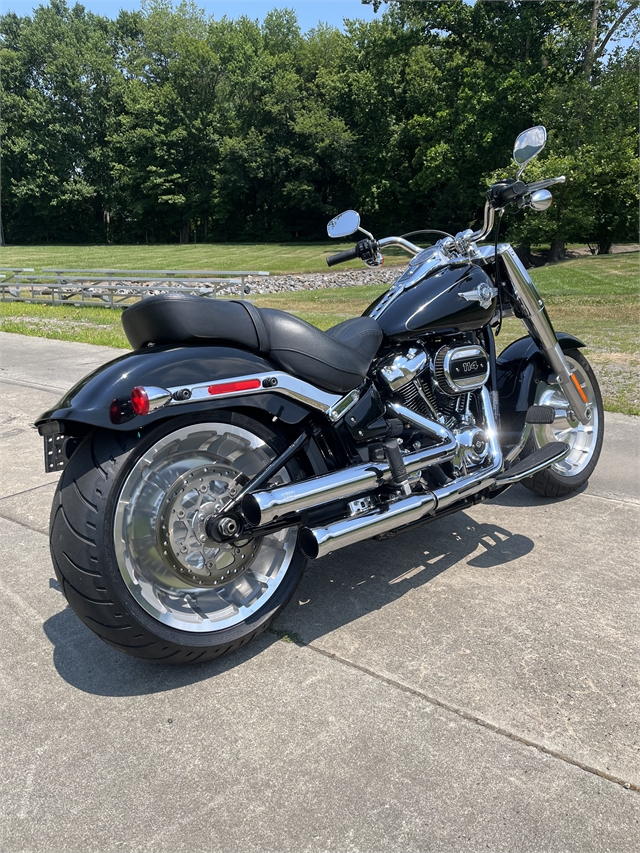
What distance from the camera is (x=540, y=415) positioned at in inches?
138

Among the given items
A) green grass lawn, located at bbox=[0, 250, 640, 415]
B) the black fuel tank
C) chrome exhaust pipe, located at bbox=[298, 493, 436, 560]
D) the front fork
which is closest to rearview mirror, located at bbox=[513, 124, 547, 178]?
the front fork

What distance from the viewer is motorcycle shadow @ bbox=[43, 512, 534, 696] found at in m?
2.45

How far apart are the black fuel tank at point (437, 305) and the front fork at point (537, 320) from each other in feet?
0.86

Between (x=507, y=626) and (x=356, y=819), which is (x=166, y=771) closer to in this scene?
(x=356, y=819)

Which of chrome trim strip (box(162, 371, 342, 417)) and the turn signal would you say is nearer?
chrome trim strip (box(162, 371, 342, 417))

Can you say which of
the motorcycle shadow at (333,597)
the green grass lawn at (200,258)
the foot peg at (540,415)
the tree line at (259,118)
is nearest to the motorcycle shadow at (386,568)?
the motorcycle shadow at (333,597)

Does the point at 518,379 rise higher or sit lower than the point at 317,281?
higher

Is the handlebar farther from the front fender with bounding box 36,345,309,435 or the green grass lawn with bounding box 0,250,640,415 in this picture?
the green grass lawn with bounding box 0,250,640,415

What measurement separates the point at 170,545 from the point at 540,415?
6.75 ft

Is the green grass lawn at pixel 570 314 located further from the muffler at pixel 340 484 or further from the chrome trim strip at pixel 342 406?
the chrome trim strip at pixel 342 406

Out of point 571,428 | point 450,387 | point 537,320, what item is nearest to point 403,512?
point 450,387

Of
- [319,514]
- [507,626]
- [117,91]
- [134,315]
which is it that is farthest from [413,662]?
[117,91]

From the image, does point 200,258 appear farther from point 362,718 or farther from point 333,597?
point 362,718

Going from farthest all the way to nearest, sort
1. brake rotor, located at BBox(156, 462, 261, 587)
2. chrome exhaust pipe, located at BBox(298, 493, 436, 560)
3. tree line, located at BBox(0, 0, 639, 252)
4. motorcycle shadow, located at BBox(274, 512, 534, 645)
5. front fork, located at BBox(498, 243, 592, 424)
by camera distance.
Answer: tree line, located at BBox(0, 0, 639, 252) → front fork, located at BBox(498, 243, 592, 424) → motorcycle shadow, located at BBox(274, 512, 534, 645) → chrome exhaust pipe, located at BBox(298, 493, 436, 560) → brake rotor, located at BBox(156, 462, 261, 587)
